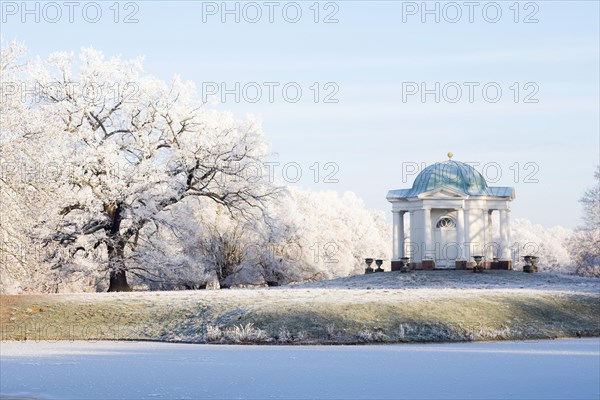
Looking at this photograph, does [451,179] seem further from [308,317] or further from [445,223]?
[308,317]

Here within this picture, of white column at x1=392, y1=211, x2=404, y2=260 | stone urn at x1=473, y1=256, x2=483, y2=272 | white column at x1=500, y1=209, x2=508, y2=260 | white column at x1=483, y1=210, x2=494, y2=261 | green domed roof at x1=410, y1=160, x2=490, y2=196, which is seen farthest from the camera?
white column at x1=392, y1=211, x2=404, y2=260

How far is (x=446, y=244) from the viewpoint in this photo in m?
55.5

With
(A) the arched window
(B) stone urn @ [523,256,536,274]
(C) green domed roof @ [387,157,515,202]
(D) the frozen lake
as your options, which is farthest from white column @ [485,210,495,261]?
(D) the frozen lake

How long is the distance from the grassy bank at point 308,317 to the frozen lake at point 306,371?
1.80m

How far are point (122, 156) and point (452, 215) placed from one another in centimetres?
1962

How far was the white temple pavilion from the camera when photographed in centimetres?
5478

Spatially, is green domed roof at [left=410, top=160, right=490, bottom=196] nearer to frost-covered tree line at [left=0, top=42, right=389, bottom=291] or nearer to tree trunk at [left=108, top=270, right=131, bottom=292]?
frost-covered tree line at [left=0, top=42, right=389, bottom=291]

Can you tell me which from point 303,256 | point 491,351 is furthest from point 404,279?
point 491,351

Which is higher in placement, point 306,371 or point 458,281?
point 458,281

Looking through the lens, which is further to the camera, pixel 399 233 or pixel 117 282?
pixel 399 233

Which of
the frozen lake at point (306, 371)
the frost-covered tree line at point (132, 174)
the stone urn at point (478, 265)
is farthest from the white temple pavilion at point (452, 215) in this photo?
the frozen lake at point (306, 371)

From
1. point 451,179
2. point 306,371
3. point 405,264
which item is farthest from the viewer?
point 451,179

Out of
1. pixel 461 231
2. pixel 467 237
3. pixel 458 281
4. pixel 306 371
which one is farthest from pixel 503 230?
pixel 306 371

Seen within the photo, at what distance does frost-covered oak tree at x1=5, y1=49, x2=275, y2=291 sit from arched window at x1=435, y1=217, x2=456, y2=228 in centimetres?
1092
